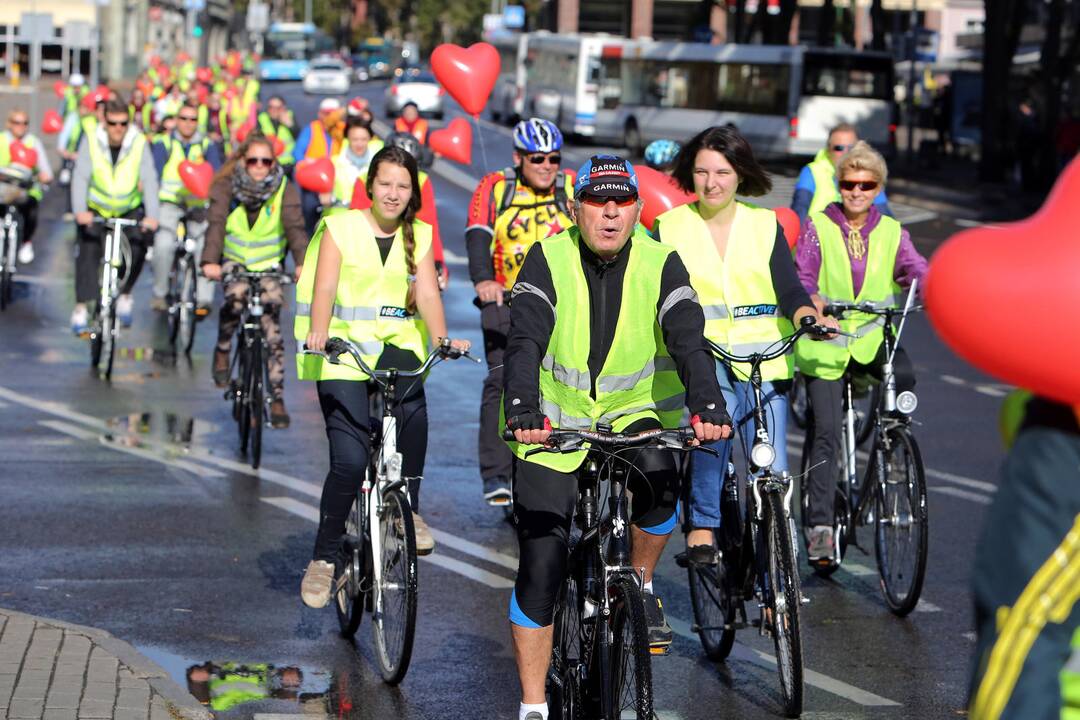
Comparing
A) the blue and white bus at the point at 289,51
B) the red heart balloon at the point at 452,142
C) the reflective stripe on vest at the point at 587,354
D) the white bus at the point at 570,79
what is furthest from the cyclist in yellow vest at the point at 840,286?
the blue and white bus at the point at 289,51

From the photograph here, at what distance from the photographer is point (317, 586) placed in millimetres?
7219

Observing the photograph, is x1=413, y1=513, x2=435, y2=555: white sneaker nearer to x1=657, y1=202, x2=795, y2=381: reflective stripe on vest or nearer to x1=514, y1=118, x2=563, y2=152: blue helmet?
x1=657, y1=202, x2=795, y2=381: reflective stripe on vest

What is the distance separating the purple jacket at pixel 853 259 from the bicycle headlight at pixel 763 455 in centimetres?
174

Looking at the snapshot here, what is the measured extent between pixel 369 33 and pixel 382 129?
8379 cm

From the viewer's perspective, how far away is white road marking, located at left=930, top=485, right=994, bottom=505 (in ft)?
34.6

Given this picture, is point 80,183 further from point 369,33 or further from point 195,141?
point 369,33

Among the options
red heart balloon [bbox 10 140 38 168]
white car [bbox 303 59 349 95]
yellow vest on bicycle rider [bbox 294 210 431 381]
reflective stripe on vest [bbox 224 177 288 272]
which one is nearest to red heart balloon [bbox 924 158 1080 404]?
yellow vest on bicycle rider [bbox 294 210 431 381]

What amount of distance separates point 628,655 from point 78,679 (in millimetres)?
2179

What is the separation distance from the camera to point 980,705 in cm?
286

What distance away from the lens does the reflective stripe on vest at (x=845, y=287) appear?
827 centimetres

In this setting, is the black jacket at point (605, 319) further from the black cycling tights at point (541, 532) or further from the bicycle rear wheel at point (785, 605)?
the bicycle rear wheel at point (785, 605)

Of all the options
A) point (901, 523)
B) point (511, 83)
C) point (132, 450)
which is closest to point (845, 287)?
point (901, 523)

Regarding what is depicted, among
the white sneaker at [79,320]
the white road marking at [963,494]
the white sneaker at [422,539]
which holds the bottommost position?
the white road marking at [963,494]

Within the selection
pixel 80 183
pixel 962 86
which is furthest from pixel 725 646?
pixel 962 86
